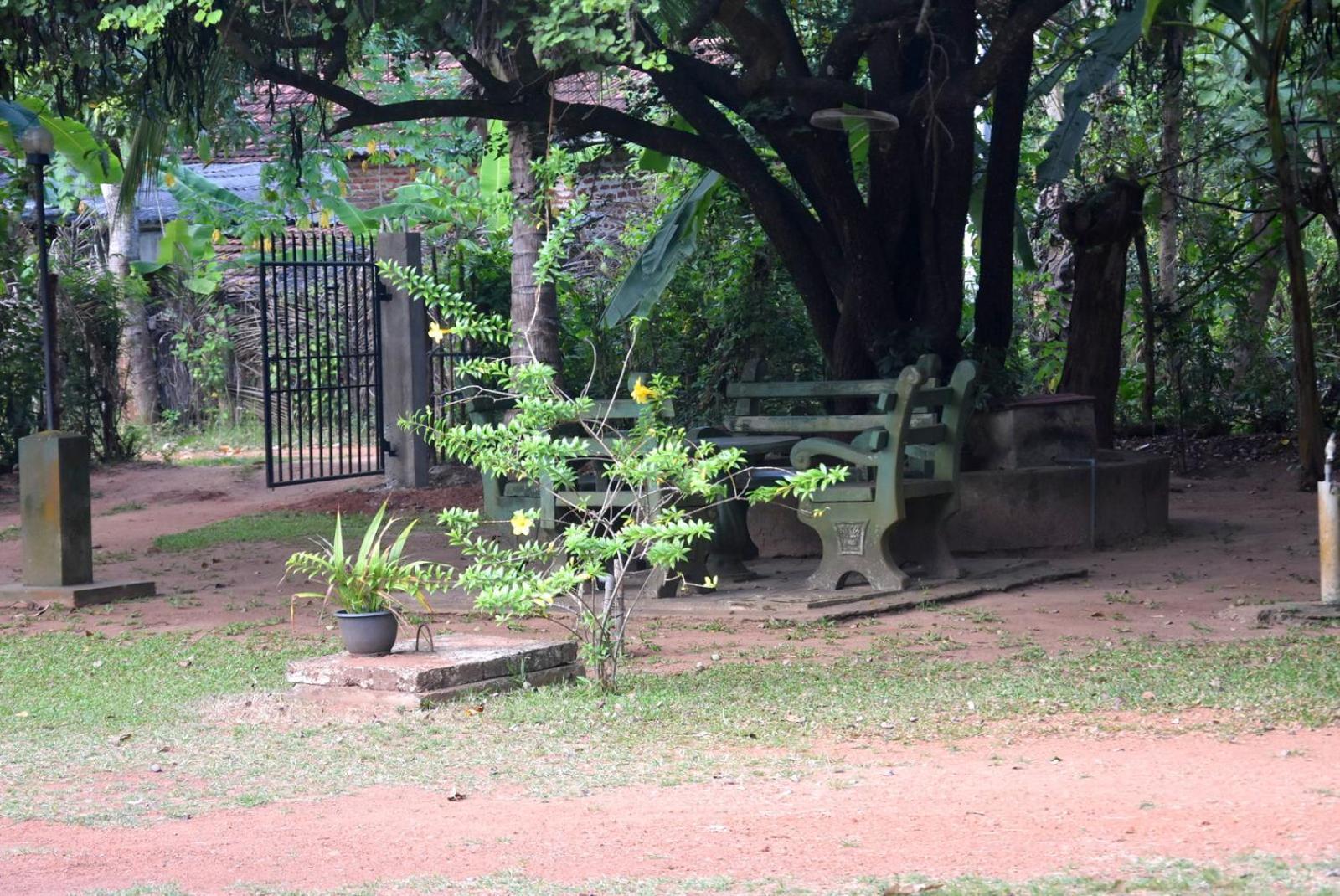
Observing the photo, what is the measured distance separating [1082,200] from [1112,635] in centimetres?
628

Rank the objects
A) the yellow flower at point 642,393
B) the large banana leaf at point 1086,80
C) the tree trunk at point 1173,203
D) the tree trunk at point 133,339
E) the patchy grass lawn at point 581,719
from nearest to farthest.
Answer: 1. the patchy grass lawn at point 581,719
2. the yellow flower at point 642,393
3. the large banana leaf at point 1086,80
4. the tree trunk at point 1173,203
5. the tree trunk at point 133,339

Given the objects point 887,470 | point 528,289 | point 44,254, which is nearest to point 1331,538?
point 887,470

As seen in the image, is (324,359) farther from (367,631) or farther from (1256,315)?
(367,631)

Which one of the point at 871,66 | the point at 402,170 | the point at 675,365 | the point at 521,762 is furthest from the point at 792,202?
the point at 402,170

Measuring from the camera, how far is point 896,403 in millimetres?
9031

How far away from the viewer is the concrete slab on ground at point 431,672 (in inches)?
254

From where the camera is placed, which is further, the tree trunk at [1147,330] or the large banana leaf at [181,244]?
the large banana leaf at [181,244]

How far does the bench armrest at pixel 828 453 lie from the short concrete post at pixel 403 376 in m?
7.89

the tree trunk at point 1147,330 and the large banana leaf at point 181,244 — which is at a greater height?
the large banana leaf at point 181,244

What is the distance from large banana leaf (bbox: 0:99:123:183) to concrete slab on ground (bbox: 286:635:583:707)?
278 inches

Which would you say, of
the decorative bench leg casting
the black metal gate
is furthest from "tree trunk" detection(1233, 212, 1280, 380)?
the black metal gate

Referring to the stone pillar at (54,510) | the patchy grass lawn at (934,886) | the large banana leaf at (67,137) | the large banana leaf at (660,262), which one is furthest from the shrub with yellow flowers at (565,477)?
the large banana leaf at (67,137)

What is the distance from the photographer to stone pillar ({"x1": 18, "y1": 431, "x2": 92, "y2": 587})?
1012 centimetres

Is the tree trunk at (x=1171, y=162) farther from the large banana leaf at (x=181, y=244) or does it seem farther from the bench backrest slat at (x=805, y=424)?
the large banana leaf at (x=181, y=244)
